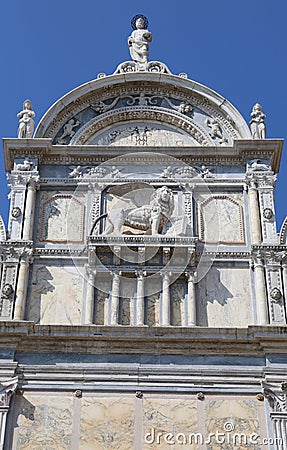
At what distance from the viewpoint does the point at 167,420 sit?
11.6 metres

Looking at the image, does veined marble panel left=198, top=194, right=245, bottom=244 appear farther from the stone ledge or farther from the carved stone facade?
the stone ledge

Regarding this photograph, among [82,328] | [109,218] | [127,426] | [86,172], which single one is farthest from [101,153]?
[127,426]

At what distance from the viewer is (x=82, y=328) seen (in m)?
12.1

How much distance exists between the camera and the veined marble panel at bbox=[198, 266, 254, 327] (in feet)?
41.2

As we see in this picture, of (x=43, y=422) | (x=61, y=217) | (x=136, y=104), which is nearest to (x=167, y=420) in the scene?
(x=43, y=422)

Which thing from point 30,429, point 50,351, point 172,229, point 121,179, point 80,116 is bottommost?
point 30,429

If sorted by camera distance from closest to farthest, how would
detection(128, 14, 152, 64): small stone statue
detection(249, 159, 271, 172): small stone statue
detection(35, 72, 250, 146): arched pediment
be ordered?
1. detection(249, 159, 271, 172): small stone statue
2. detection(35, 72, 250, 146): arched pediment
3. detection(128, 14, 152, 64): small stone statue

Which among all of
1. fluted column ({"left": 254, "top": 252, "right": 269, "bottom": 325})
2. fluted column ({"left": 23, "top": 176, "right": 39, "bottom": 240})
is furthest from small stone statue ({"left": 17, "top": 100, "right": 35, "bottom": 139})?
fluted column ({"left": 254, "top": 252, "right": 269, "bottom": 325})

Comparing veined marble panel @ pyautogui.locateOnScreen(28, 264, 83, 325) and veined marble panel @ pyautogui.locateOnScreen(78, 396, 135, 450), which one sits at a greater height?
veined marble panel @ pyautogui.locateOnScreen(28, 264, 83, 325)

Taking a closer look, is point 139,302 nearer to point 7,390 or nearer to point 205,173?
point 7,390

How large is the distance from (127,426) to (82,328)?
142 centimetres

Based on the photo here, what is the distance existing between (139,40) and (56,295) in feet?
17.2

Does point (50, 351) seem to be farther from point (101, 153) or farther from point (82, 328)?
point (101, 153)

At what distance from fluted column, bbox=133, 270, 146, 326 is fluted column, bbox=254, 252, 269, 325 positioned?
1560 mm
